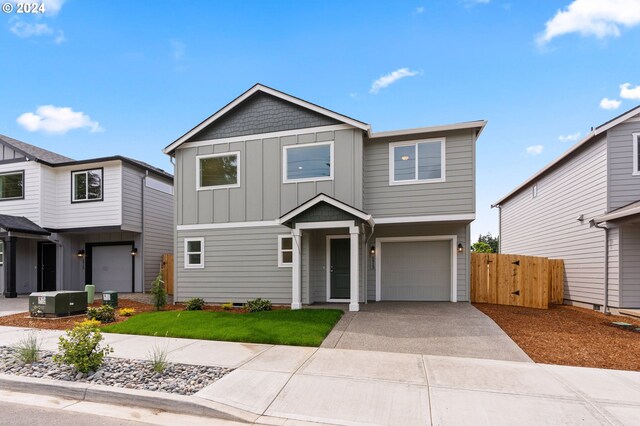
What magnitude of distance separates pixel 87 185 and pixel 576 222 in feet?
61.5

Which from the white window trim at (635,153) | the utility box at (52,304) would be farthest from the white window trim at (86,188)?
the white window trim at (635,153)

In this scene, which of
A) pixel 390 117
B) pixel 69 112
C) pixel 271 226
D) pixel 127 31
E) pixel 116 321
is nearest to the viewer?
pixel 116 321

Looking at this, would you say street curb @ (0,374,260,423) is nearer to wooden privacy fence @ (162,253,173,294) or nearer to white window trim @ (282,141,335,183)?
white window trim @ (282,141,335,183)

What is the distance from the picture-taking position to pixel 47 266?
49.7ft

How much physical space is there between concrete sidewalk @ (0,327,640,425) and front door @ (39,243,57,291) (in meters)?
12.4

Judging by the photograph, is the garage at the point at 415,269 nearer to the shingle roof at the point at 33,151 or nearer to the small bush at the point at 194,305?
the small bush at the point at 194,305

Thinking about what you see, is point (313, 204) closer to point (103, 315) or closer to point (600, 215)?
point (103, 315)

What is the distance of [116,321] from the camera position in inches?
343

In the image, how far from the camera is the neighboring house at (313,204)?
10.1m

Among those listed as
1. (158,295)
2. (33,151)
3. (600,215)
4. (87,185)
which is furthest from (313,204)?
(33,151)

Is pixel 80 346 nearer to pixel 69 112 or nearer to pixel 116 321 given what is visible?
pixel 116 321

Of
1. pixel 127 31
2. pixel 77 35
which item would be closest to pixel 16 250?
pixel 77 35

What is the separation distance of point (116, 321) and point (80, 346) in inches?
181

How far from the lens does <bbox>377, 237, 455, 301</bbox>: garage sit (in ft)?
36.7
